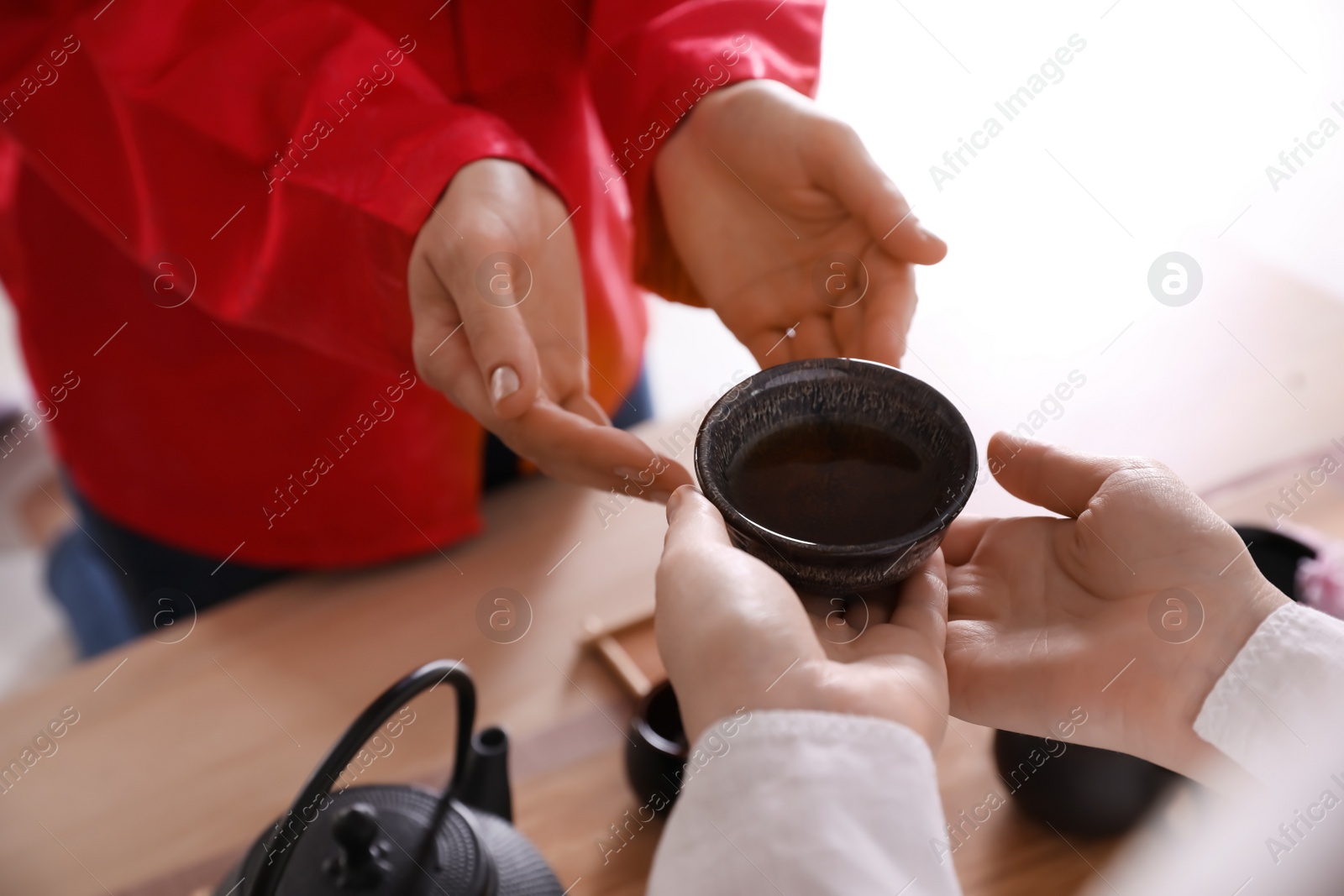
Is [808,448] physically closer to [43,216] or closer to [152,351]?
[152,351]

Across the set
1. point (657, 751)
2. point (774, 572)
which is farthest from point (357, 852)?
point (774, 572)

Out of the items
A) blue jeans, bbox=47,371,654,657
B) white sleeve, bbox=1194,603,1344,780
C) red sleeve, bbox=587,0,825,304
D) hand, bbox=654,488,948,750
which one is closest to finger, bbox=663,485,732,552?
hand, bbox=654,488,948,750

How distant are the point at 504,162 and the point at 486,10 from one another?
0.95 feet

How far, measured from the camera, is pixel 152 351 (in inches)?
53.6

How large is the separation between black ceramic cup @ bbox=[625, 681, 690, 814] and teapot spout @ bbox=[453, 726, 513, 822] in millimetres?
148

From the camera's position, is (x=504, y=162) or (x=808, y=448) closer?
(x=808, y=448)

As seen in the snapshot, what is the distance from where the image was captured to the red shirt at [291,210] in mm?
1120

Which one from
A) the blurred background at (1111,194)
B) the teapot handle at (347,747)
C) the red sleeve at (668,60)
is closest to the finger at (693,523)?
the teapot handle at (347,747)

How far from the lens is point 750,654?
71cm

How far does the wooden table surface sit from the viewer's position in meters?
1.10

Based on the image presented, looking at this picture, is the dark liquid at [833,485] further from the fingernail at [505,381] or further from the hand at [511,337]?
the fingernail at [505,381]

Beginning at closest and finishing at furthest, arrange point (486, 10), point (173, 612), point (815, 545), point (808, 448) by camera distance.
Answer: point (815, 545) → point (808, 448) → point (486, 10) → point (173, 612)

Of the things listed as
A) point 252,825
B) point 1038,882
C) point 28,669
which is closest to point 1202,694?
point 1038,882

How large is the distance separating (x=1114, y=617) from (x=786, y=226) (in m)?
0.64
